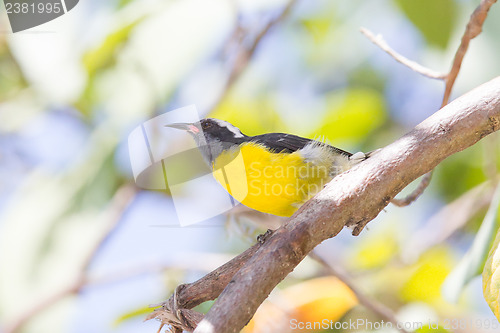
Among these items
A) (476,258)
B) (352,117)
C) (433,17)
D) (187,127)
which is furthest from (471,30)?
(187,127)

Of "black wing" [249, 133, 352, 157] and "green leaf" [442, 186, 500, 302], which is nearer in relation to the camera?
"green leaf" [442, 186, 500, 302]

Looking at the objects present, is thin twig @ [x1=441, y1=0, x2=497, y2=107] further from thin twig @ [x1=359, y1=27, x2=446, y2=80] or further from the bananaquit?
the bananaquit

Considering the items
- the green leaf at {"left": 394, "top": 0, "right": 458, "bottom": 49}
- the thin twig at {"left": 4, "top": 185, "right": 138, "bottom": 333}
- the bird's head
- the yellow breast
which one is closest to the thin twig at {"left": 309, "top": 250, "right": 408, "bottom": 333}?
the yellow breast

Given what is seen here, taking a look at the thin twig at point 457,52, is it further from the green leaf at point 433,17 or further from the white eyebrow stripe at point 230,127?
the green leaf at point 433,17

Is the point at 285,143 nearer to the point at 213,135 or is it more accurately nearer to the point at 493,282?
the point at 213,135

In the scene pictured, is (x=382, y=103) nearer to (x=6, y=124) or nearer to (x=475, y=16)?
(x=475, y=16)
